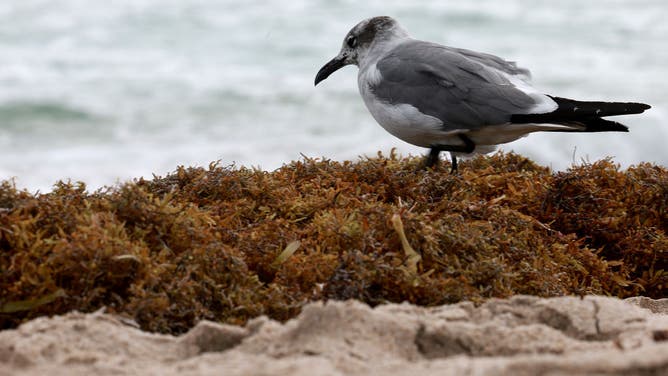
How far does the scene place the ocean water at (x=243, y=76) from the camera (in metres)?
9.56

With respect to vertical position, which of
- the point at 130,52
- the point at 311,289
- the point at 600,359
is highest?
the point at 130,52

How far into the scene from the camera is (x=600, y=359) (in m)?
1.81

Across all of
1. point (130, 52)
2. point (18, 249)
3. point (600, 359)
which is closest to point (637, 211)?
point (600, 359)

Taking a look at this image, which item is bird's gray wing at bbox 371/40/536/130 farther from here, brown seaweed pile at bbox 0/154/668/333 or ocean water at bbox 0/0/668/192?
ocean water at bbox 0/0/668/192

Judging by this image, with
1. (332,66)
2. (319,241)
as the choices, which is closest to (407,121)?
(332,66)

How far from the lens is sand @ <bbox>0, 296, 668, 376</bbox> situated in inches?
74.3

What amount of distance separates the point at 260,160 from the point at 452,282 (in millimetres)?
6846

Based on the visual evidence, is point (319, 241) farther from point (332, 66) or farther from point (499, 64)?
point (332, 66)

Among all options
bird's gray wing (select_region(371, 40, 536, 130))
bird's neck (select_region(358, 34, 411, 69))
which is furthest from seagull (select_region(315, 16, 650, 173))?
bird's neck (select_region(358, 34, 411, 69))

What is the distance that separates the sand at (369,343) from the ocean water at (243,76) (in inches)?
233

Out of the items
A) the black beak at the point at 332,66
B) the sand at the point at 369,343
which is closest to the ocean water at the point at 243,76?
the black beak at the point at 332,66

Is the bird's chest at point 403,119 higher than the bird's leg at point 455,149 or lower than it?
higher

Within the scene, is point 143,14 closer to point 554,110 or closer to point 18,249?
point 554,110

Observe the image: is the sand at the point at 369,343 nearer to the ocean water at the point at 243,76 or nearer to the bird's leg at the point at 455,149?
the bird's leg at the point at 455,149
